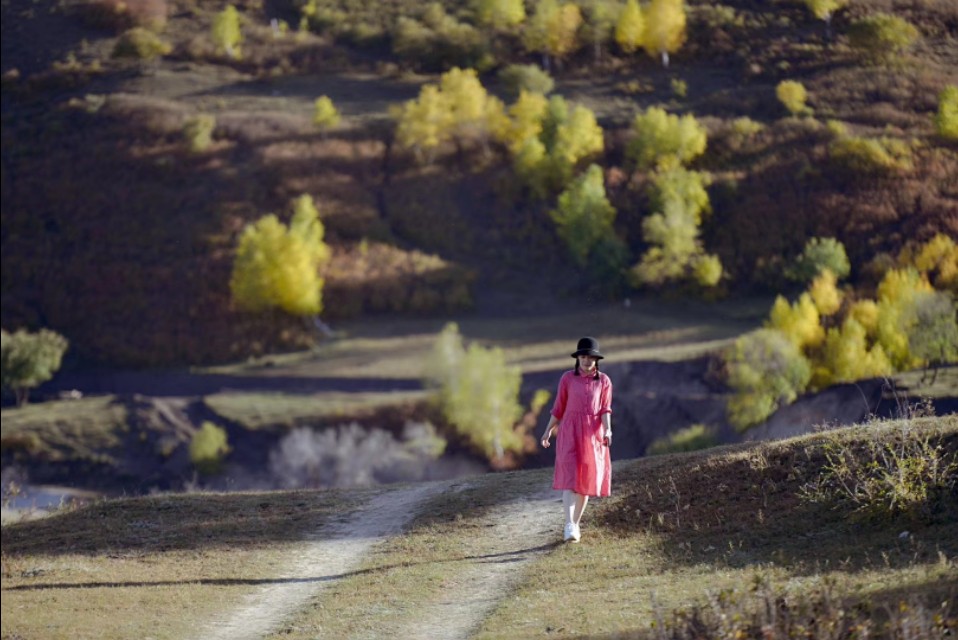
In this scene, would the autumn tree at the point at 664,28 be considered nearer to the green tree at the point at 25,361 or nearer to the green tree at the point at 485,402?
the green tree at the point at 485,402

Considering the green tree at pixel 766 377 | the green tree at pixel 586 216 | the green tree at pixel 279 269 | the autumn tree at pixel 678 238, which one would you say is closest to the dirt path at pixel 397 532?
the green tree at pixel 766 377

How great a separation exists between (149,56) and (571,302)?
144ft

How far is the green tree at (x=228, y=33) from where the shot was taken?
82.8 metres

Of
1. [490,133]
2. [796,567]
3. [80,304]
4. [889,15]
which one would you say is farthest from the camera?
[490,133]

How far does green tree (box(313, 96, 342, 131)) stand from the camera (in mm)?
73312

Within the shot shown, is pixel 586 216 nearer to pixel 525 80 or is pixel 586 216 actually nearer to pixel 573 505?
pixel 525 80

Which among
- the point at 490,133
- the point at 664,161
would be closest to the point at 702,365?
the point at 664,161

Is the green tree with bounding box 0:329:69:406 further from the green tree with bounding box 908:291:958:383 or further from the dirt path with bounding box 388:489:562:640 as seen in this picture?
the dirt path with bounding box 388:489:562:640

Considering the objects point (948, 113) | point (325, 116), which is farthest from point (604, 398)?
point (325, 116)

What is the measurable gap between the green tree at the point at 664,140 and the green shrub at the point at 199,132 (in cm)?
2913

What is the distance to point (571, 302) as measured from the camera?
58.8 metres

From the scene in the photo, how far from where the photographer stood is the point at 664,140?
6075cm

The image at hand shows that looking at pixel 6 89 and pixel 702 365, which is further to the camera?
pixel 6 89

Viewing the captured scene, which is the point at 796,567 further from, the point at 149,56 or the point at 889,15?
the point at 149,56
